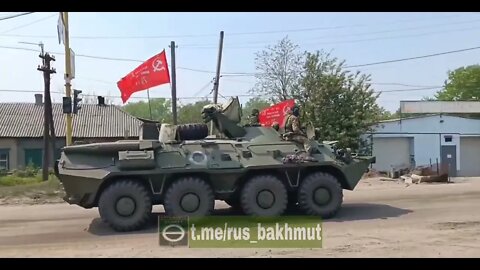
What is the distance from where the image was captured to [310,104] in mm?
29141

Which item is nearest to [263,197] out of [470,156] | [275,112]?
[275,112]

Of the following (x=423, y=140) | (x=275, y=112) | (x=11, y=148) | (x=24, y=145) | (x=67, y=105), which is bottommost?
(x=11, y=148)

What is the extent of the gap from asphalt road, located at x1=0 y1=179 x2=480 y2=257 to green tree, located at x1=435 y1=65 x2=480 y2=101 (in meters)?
56.9

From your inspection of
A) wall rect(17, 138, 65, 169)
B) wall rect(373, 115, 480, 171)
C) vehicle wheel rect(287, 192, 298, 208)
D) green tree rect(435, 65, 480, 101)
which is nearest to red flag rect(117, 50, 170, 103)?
vehicle wheel rect(287, 192, 298, 208)

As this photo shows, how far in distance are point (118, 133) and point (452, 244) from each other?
3774 cm

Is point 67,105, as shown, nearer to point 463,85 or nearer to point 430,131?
point 430,131

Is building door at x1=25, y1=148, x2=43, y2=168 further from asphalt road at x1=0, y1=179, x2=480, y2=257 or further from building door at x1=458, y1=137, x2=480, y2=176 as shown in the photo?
asphalt road at x1=0, y1=179, x2=480, y2=257

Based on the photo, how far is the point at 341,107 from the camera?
28.9 metres

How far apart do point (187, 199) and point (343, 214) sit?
3.54 metres

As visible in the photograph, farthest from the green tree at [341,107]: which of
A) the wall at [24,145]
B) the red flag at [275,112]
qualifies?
the wall at [24,145]

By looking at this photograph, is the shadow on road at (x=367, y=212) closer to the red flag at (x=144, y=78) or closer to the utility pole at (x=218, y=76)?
the red flag at (x=144, y=78)

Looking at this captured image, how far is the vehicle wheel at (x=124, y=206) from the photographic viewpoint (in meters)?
11.0
